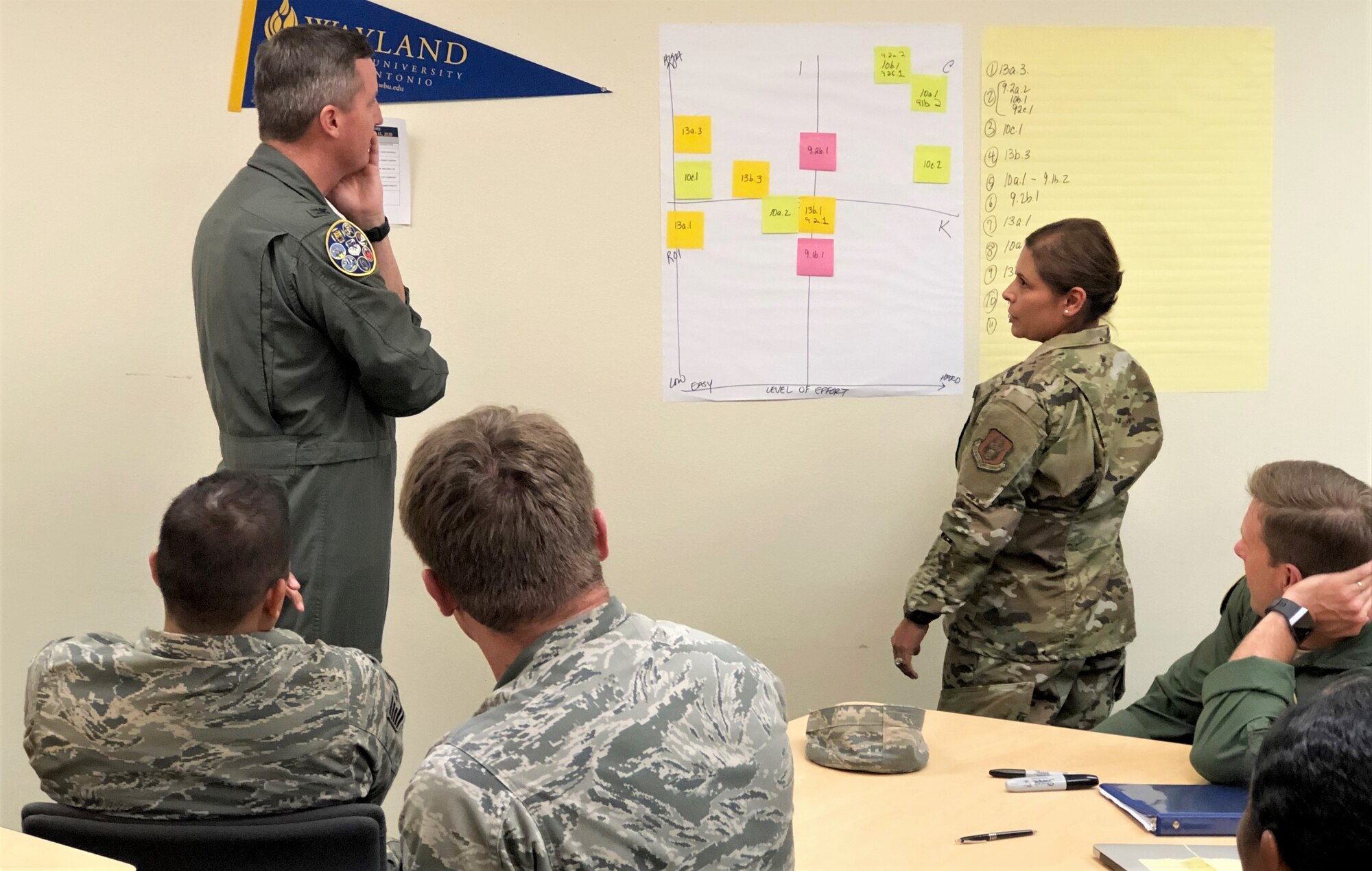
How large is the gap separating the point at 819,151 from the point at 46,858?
2374 millimetres

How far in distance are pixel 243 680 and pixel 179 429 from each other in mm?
1696

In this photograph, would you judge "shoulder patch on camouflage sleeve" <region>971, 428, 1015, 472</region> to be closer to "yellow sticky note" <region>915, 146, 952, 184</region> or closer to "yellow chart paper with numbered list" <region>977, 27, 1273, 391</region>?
"yellow chart paper with numbered list" <region>977, 27, 1273, 391</region>

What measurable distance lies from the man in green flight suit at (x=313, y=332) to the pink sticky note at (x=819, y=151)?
48.9 inches

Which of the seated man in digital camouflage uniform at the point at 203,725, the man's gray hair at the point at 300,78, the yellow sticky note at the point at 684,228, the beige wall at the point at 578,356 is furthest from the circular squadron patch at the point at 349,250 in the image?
the yellow sticky note at the point at 684,228

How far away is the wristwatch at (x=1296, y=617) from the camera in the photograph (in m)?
1.73

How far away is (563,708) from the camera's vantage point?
0.97 meters

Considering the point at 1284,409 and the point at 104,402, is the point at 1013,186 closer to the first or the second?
the point at 1284,409

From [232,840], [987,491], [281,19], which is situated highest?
[281,19]

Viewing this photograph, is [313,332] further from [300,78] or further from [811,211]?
[811,211]

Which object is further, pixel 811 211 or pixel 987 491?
pixel 811 211

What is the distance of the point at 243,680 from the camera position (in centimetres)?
145

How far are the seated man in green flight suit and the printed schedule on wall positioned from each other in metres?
1.28

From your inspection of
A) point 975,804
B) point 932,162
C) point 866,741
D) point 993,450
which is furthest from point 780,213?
point 975,804

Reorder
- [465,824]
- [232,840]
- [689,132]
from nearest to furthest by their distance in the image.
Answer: [465,824], [232,840], [689,132]
